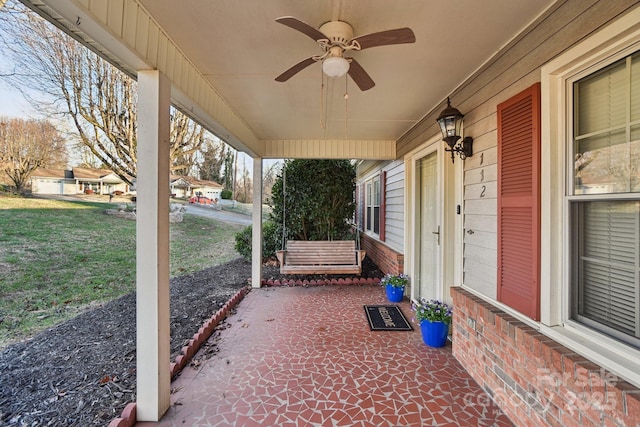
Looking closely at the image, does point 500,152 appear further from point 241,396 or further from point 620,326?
point 241,396

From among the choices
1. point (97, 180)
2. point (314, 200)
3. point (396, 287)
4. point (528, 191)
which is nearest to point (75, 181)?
point (97, 180)

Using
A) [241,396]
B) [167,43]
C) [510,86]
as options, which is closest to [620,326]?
[510,86]

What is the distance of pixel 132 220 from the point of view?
607 centimetres

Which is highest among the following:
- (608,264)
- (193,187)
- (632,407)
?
(193,187)

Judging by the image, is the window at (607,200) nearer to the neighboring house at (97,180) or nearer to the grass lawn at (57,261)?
the grass lawn at (57,261)

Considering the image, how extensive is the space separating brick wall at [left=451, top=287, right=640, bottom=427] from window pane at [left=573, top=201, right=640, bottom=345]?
253 mm

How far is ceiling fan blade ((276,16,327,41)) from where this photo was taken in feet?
4.54

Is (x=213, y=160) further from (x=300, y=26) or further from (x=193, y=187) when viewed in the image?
(x=300, y=26)

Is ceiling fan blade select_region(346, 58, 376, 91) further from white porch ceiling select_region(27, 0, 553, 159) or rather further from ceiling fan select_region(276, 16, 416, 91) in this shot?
white porch ceiling select_region(27, 0, 553, 159)

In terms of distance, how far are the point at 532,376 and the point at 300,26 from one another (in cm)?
240

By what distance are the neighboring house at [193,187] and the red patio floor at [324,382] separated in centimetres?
572

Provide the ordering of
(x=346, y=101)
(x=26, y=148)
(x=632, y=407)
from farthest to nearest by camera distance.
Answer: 1. (x=26, y=148)
2. (x=346, y=101)
3. (x=632, y=407)

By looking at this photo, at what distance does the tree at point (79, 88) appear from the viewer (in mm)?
3348

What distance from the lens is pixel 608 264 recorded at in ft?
4.40
